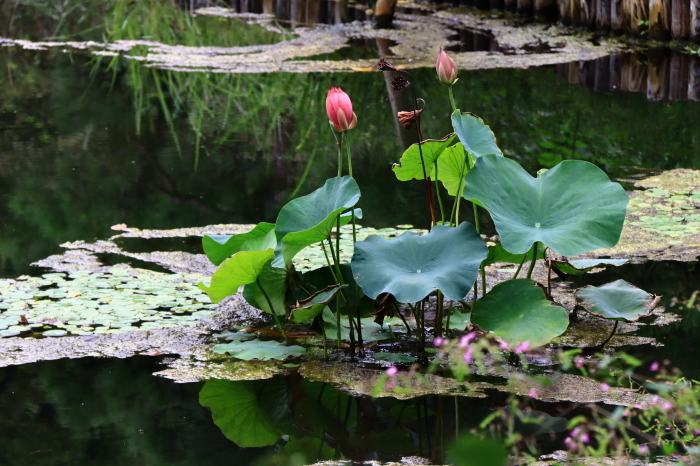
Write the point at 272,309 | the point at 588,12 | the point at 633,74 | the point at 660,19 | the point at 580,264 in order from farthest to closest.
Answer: the point at 588,12 < the point at 660,19 < the point at 633,74 < the point at 580,264 < the point at 272,309

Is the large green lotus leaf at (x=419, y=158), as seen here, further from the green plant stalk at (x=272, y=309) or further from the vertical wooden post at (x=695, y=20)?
the vertical wooden post at (x=695, y=20)

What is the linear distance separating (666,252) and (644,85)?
10.6ft

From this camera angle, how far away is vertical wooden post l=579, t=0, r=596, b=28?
313 inches

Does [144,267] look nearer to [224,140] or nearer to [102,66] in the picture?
[224,140]

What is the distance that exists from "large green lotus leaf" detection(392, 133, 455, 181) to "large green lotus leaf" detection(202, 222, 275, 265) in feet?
1.32

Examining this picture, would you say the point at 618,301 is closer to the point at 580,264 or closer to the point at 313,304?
the point at 580,264

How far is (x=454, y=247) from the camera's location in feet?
7.29

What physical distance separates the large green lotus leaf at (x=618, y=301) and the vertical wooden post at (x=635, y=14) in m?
5.61

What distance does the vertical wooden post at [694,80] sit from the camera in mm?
5734

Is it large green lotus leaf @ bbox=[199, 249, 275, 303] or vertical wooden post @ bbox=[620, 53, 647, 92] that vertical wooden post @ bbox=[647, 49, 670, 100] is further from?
large green lotus leaf @ bbox=[199, 249, 275, 303]

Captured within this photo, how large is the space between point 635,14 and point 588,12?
1.77 feet

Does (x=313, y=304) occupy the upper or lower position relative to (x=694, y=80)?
lower

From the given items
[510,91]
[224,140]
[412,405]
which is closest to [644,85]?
[510,91]

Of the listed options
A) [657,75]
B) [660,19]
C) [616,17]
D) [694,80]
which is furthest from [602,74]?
[616,17]
